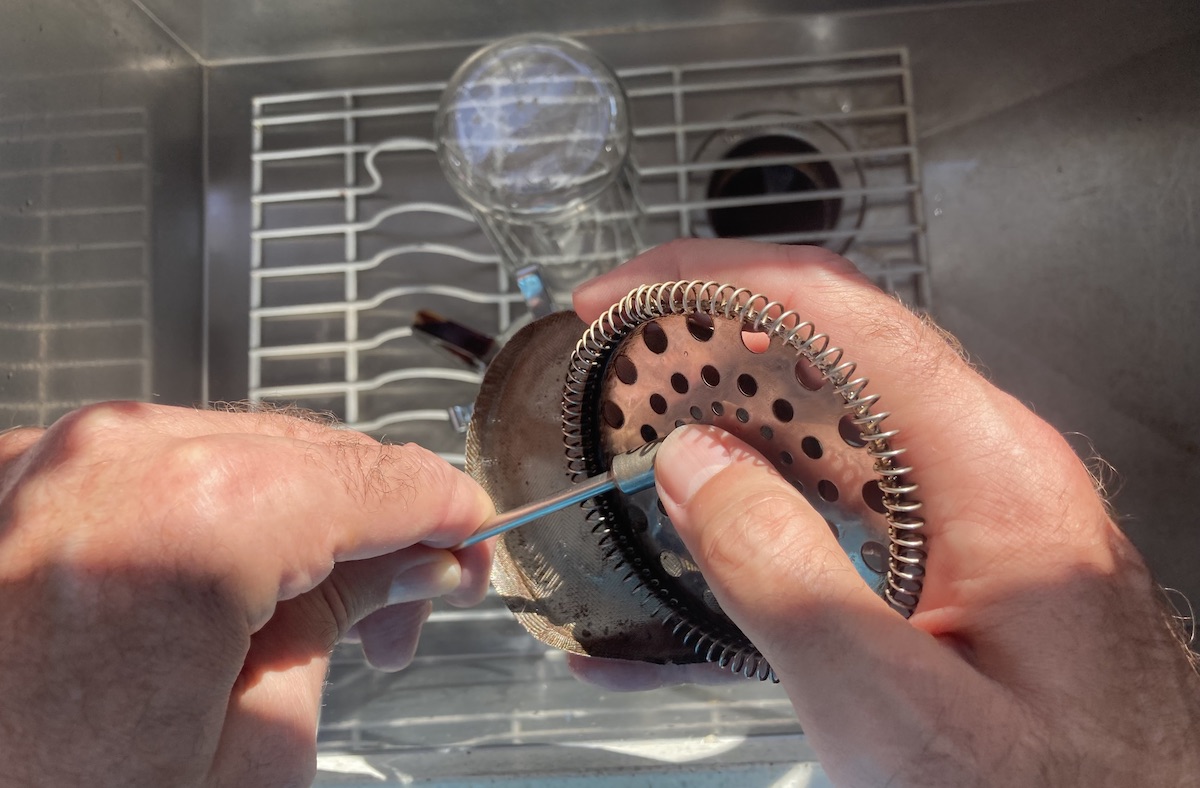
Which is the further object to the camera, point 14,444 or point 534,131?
point 534,131

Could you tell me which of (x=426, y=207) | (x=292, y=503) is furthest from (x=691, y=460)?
(x=426, y=207)

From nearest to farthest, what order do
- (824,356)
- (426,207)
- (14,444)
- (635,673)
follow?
(824,356) < (14,444) < (635,673) < (426,207)

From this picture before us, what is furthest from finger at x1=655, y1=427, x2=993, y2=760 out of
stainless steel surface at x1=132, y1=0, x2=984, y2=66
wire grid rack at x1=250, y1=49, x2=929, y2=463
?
stainless steel surface at x1=132, y1=0, x2=984, y2=66

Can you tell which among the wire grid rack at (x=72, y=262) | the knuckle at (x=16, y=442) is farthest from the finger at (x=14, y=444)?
the wire grid rack at (x=72, y=262)

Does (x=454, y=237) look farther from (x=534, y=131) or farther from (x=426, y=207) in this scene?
(x=534, y=131)

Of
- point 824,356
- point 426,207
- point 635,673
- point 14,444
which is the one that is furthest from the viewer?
point 426,207

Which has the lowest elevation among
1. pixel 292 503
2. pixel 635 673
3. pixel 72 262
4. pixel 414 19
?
pixel 635 673

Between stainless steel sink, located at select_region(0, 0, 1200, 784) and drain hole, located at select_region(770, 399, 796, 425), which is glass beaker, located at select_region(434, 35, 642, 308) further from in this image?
drain hole, located at select_region(770, 399, 796, 425)
